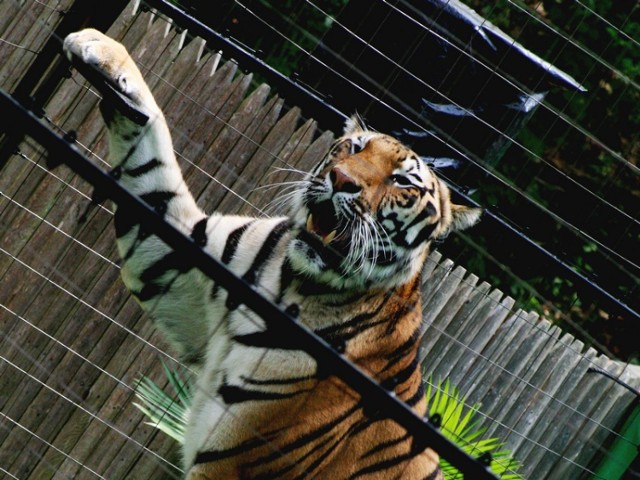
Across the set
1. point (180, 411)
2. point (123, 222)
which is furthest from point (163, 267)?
point (180, 411)

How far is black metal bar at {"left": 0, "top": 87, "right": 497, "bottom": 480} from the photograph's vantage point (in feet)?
5.84

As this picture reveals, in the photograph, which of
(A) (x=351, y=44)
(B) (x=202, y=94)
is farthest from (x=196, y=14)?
(A) (x=351, y=44)

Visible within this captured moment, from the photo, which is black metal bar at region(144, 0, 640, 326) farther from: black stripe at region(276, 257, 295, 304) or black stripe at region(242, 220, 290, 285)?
black stripe at region(276, 257, 295, 304)

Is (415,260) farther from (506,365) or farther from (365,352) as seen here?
(506,365)

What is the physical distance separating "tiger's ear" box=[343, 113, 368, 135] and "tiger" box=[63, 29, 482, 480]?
16 cm

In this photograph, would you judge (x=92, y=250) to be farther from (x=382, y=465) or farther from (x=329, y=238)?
(x=382, y=465)

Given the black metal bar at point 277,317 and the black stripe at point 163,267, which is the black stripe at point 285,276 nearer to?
the black stripe at point 163,267

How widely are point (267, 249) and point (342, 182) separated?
42cm

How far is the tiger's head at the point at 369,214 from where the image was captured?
107 inches

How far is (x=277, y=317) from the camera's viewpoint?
1827 mm

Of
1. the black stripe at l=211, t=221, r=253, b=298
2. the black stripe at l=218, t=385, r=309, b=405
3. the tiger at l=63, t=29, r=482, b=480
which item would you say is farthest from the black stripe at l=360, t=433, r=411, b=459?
the black stripe at l=211, t=221, r=253, b=298

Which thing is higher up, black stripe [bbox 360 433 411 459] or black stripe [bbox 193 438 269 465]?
black stripe [bbox 360 433 411 459]

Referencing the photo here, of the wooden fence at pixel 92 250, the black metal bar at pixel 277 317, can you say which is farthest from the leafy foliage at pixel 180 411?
the black metal bar at pixel 277 317

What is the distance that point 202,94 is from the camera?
14.2ft
